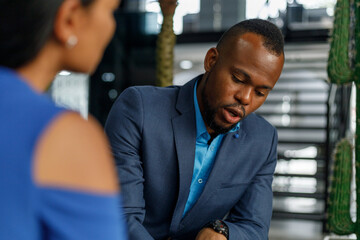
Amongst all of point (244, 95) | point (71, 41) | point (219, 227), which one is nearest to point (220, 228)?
point (219, 227)

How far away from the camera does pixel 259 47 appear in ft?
5.60

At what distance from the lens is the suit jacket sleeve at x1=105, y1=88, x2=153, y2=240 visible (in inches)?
64.6

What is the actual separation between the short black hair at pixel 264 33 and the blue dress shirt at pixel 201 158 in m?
0.34

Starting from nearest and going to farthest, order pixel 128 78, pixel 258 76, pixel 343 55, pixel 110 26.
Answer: pixel 110 26 < pixel 258 76 < pixel 343 55 < pixel 128 78

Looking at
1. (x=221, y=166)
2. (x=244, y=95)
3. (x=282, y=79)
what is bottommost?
(x=282, y=79)

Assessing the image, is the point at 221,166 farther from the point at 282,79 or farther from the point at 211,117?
the point at 282,79

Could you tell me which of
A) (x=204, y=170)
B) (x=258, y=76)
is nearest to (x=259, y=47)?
(x=258, y=76)

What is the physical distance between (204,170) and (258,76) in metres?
0.47

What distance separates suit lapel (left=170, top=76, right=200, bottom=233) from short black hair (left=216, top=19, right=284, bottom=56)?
308mm

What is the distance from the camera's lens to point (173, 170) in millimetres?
1785

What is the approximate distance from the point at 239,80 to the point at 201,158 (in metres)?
0.38

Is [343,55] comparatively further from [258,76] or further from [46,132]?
[46,132]

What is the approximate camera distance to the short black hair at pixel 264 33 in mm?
1723

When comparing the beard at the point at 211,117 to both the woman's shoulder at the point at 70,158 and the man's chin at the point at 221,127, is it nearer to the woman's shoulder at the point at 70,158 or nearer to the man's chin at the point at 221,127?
the man's chin at the point at 221,127
